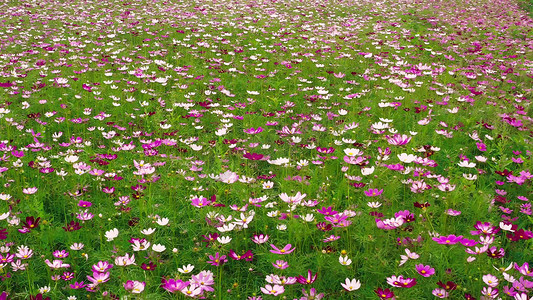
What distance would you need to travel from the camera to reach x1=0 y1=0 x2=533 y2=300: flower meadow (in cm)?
201

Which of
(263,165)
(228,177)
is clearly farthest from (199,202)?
(263,165)

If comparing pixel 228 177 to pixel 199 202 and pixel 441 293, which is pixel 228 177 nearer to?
pixel 199 202

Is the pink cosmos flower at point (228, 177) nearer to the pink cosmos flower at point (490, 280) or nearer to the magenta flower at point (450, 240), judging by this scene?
the magenta flower at point (450, 240)

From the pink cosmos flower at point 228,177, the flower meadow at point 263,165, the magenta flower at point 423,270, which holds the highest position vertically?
the magenta flower at point 423,270

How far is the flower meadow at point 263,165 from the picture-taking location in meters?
2.01

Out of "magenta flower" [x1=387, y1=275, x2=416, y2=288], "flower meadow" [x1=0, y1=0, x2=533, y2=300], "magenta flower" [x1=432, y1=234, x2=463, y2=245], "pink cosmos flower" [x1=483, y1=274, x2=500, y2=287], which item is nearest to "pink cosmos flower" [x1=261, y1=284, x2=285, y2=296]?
"flower meadow" [x1=0, y1=0, x2=533, y2=300]

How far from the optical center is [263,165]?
337cm

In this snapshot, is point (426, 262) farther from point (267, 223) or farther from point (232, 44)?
point (232, 44)

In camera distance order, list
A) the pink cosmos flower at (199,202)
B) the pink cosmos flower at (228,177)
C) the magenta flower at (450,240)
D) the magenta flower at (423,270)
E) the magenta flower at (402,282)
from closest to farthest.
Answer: the magenta flower at (402,282)
the magenta flower at (423,270)
the magenta flower at (450,240)
the pink cosmos flower at (199,202)
the pink cosmos flower at (228,177)

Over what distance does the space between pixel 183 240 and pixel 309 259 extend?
2.56ft

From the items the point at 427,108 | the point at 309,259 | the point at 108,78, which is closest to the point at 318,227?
the point at 309,259

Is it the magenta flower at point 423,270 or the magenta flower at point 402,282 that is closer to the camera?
the magenta flower at point 402,282

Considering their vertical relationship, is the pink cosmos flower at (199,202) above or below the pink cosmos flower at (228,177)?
above

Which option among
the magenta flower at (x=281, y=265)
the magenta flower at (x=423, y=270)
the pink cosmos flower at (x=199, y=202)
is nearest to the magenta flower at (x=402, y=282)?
the magenta flower at (x=423, y=270)
